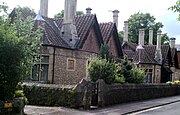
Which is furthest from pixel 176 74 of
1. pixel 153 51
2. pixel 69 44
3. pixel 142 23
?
pixel 69 44

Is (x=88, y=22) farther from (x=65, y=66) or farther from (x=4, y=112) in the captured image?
(x=4, y=112)

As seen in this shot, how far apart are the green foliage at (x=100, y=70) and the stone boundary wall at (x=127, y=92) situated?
0.64 m

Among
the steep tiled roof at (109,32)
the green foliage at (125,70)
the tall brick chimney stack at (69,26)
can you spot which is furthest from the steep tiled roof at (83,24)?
the green foliage at (125,70)

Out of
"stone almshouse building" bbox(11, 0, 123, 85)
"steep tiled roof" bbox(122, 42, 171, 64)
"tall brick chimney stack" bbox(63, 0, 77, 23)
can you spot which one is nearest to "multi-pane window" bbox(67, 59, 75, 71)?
"stone almshouse building" bbox(11, 0, 123, 85)

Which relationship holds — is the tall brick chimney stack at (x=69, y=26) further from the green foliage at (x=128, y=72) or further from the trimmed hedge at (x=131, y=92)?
the trimmed hedge at (x=131, y=92)

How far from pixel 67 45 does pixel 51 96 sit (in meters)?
8.68

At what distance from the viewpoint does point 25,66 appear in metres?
11.9

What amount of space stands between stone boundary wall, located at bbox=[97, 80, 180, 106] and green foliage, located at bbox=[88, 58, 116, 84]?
2.10 feet

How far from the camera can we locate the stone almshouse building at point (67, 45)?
23391 millimetres

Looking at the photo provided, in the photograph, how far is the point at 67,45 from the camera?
25156 millimetres

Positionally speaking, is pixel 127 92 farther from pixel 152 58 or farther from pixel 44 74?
pixel 152 58

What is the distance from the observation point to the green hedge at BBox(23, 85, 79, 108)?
658 inches

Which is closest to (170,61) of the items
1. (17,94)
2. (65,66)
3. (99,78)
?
(65,66)

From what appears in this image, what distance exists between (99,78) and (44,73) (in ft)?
20.3
